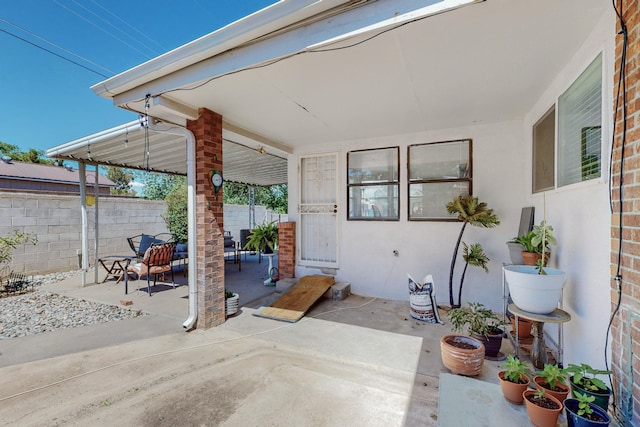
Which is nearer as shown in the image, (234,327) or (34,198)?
(234,327)

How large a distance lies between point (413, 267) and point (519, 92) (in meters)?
2.83

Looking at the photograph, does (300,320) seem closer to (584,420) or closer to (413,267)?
(413,267)

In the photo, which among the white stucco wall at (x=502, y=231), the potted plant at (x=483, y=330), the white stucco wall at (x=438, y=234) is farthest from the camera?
the white stucco wall at (x=438, y=234)

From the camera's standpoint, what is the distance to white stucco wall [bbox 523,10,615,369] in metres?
1.78

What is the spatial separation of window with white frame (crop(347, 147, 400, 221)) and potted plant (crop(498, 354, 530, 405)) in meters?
3.07

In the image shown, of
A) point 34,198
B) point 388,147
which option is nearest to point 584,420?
point 388,147

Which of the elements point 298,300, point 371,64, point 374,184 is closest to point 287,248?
point 298,300

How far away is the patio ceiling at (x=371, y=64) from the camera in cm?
180

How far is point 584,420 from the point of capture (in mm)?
1305

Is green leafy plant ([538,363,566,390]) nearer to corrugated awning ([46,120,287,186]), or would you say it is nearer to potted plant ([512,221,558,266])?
potted plant ([512,221,558,266])

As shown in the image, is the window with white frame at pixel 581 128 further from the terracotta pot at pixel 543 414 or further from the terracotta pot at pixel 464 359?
the terracotta pot at pixel 464 359

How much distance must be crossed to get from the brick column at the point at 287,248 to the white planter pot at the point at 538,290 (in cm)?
403

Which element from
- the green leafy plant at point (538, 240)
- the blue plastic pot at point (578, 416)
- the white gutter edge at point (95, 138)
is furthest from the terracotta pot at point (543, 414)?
the white gutter edge at point (95, 138)

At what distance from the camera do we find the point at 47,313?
409cm
